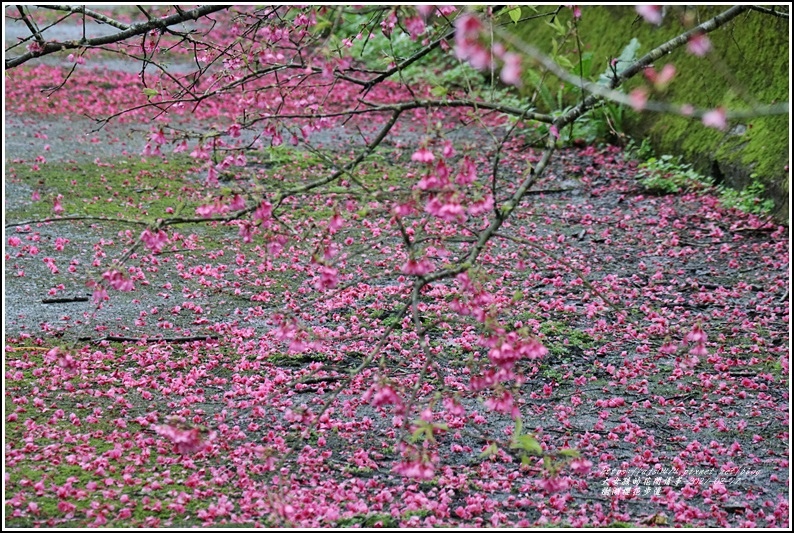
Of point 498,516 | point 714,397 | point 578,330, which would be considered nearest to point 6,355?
point 498,516

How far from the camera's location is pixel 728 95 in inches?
318

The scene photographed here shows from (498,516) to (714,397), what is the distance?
1.81 m

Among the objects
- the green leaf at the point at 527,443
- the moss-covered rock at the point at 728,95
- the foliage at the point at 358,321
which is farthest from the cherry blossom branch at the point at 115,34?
the moss-covered rock at the point at 728,95

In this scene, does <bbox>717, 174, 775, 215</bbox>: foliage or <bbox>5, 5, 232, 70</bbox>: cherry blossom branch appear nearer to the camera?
<bbox>5, 5, 232, 70</bbox>: cherry blossom branch

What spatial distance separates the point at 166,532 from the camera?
3.21m

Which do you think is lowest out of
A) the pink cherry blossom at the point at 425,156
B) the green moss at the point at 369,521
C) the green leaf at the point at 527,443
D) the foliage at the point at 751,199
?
the green moss at the point at 369,521

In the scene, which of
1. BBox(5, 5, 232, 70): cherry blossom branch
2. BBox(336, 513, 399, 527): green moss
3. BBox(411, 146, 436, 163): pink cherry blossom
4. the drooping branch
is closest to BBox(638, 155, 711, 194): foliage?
the drooping branch

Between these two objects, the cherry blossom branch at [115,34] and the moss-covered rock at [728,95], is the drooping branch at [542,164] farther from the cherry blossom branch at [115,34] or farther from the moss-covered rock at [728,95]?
the moss-covered rock at [728,95]

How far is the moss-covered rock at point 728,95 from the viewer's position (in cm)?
750

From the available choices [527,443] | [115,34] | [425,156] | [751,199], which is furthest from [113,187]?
[527,443]

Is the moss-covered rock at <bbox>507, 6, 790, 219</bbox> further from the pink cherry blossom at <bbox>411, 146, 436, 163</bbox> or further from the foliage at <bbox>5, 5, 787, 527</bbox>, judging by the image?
the pink cherry blossom at <bbox>411, 146, 436, 163</bbox>

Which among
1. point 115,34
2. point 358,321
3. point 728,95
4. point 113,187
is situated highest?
point 728,95

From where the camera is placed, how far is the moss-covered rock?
7504 millimetres

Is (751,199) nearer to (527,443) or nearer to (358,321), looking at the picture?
(358,321)
